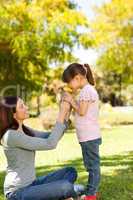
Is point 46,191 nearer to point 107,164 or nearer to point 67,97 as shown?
point 67,97

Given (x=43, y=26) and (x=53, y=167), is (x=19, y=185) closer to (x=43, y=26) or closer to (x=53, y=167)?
(x=53, y=167)

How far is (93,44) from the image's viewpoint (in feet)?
105

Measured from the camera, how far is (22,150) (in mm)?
6207

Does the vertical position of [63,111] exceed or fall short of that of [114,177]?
it exceeds it

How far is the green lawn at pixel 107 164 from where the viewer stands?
8508 mm

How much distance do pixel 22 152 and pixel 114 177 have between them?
3954mm

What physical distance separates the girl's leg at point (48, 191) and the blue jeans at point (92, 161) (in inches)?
36.0

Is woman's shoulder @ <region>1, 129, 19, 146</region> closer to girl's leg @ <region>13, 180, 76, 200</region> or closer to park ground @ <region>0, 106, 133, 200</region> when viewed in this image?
girl's leg @ <region>13, 180, 76, 200</region>

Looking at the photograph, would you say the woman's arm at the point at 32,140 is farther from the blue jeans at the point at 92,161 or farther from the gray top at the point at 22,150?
the blue jeans at the point at 92,161

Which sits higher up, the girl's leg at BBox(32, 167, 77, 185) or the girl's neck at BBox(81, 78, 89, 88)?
the girl's neck at BBox(81, 78, 89, 88)

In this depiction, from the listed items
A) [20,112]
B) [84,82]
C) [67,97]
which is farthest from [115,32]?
[20,112]

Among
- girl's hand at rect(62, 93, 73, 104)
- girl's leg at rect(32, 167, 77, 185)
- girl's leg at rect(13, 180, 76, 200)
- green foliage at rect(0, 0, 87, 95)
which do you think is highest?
green foliage at rect(0, 0, 87, 95)

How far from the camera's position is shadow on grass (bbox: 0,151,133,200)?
26.9 feet

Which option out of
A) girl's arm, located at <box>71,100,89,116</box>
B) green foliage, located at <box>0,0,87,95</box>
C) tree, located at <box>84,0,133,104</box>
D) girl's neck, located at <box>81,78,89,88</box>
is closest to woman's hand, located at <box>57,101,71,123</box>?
girl's arm, located at <box>71,100,89,116</box>
